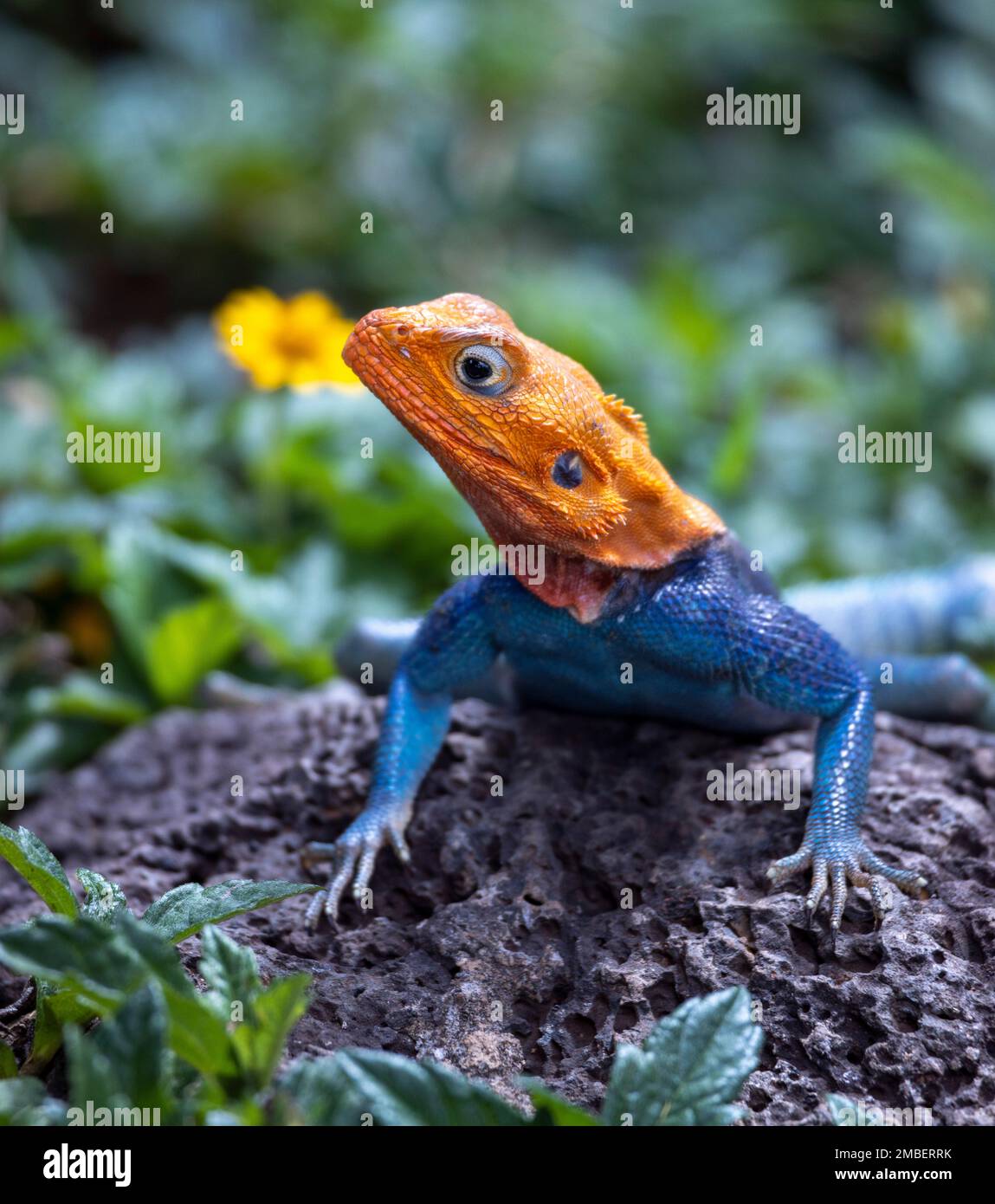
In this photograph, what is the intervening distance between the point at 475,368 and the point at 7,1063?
158cm

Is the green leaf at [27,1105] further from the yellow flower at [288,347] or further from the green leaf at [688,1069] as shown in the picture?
the yellow flower at [288,347]

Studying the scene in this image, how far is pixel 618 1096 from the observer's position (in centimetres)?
210

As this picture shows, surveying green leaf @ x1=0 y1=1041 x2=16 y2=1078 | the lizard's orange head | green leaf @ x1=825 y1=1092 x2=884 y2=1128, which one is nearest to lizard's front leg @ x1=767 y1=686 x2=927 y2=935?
green leaf @ x1=825 y1=1092 x2=884 y2=1128

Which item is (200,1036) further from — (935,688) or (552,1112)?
(935,688)

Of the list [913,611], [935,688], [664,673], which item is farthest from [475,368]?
[913,611]

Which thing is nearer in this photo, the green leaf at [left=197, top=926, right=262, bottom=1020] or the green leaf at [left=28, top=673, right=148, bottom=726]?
the green leaf at [left=197, top=926, right=262, bottom=1020]

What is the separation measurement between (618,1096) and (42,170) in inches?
268

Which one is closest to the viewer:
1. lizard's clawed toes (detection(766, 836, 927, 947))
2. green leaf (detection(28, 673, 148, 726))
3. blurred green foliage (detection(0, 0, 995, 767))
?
lizard's clawed toes (detection(766, 836, 927, 947))

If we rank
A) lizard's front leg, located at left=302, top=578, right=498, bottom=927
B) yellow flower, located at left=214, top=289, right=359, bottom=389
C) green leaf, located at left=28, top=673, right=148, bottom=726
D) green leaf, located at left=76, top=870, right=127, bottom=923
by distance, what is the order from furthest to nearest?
1. yellow flower, located at left=214, top=289, right=359, bottom=389
2. green leaf, located at left=28, top=673, right=148, bottom=726
3. lizard's front leg, located at left=302, top=578, right=498, bottom=927
4. green leaf, located at left=76, top=870, right=127, bottom=923

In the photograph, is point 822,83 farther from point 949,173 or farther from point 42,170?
point 42,170

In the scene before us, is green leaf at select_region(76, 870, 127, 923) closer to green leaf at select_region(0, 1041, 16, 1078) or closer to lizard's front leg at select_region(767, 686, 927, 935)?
green leaf at select_region(0, 1041, 16, 1078)

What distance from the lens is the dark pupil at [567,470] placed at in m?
2.82

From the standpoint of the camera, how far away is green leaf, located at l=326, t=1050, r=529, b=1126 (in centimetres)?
204
